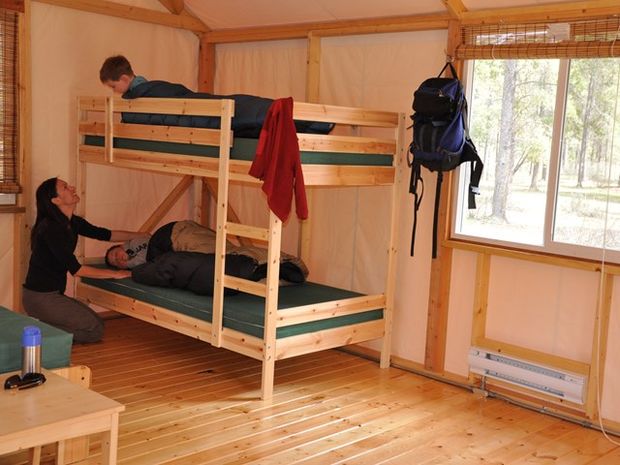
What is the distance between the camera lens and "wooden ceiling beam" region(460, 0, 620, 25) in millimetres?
3891

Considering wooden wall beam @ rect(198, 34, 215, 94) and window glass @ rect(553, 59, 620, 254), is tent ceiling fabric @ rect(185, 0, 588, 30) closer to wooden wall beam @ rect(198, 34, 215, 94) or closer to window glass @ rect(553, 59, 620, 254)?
wooden wall beam @ rect(198, 34, 215, 94)

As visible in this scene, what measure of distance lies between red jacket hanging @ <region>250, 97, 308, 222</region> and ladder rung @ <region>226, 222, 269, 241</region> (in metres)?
0.18

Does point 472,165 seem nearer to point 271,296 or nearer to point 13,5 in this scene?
point 271,296

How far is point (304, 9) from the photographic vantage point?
529cm

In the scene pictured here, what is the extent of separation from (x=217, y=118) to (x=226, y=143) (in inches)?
9.1

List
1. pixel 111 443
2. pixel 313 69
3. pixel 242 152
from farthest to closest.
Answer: pixel 313 69
pixel 242 152
pixel 111 443

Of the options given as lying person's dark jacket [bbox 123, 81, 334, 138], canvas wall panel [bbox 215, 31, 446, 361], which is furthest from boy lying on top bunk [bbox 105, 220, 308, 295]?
lying person's dark jacket [bbox 123, 81, 334, 138]

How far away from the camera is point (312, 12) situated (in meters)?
5.27

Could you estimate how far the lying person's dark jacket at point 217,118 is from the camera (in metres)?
4.16

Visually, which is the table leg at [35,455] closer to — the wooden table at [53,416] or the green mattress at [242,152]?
the wooden table at [53,416]

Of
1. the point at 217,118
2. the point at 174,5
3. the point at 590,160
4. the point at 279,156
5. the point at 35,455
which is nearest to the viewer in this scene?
the point at 35,455

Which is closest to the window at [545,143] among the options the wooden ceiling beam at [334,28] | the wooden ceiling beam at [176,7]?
the wooden ceiling beam at [334,28]

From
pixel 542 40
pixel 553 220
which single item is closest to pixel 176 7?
pixel 542 40

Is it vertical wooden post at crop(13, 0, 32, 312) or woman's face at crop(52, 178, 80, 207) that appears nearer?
woman's face at crop(52, 178, 80, 207)
